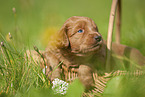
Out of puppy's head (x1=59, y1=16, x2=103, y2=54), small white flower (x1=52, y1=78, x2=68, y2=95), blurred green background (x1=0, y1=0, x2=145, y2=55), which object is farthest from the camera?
blurred green background (x1=0, y1=0, x2=145, y2=55)

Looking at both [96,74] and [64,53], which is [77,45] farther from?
[96,74]

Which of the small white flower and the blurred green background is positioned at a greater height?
the blurred green background

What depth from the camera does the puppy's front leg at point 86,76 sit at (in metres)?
1.64

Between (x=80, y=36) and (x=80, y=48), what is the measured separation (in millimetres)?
124

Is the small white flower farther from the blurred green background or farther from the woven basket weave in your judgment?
the blurred green background

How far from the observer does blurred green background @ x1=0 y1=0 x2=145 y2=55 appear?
2169mm

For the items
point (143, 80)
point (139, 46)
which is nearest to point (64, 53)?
point (143, 80)

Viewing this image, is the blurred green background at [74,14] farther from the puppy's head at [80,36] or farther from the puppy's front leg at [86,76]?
the puppy's front leg at [86,76]

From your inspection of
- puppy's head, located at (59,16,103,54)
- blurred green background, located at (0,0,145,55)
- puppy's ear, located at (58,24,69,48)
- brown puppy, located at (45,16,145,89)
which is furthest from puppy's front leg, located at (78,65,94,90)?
blurred green background, located at (0,0,145,55)

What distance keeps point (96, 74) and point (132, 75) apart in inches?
14.1

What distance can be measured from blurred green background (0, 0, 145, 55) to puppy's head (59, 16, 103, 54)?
179mm

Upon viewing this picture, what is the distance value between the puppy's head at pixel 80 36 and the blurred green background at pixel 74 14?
179 mm

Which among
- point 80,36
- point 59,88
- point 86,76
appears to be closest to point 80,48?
point 80,36

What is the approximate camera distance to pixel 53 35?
5.85 ft
